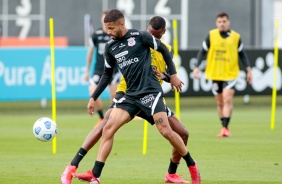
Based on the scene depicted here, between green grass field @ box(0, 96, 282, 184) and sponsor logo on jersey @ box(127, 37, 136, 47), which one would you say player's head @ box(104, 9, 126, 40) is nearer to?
sponsor logo on jersey @ box(127, 37, 136, 47)

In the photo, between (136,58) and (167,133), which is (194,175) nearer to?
(167,133)

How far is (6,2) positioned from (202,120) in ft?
46.9

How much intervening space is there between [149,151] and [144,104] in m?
4.39

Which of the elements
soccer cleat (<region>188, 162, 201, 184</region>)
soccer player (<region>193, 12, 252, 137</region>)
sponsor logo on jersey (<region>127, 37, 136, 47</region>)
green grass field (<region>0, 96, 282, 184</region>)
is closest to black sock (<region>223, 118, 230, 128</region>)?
green grass field (<region>0, 96, 282, 184</region>)

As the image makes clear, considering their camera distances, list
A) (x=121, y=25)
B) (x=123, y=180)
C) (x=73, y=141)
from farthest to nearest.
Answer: (x=73, y=141) < (x=123, y=180) < (x=121, y=25)

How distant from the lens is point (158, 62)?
38.9 ft

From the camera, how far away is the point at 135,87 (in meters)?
11.1

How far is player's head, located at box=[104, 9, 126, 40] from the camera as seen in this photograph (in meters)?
10.8

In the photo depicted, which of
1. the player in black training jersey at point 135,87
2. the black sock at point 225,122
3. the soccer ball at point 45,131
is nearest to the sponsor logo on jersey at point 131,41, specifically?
the player in black training jersey at point 135,87

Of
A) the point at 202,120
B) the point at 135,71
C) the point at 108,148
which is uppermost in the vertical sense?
the point at 135,71

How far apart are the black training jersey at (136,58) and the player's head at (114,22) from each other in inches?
5.1

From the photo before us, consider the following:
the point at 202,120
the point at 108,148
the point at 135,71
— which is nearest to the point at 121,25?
the point at 135,71

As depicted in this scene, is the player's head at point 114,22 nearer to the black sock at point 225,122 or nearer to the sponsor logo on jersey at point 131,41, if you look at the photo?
the sponsor logo on jersey at point 131,41

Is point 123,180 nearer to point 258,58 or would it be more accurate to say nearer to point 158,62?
point 158,62
